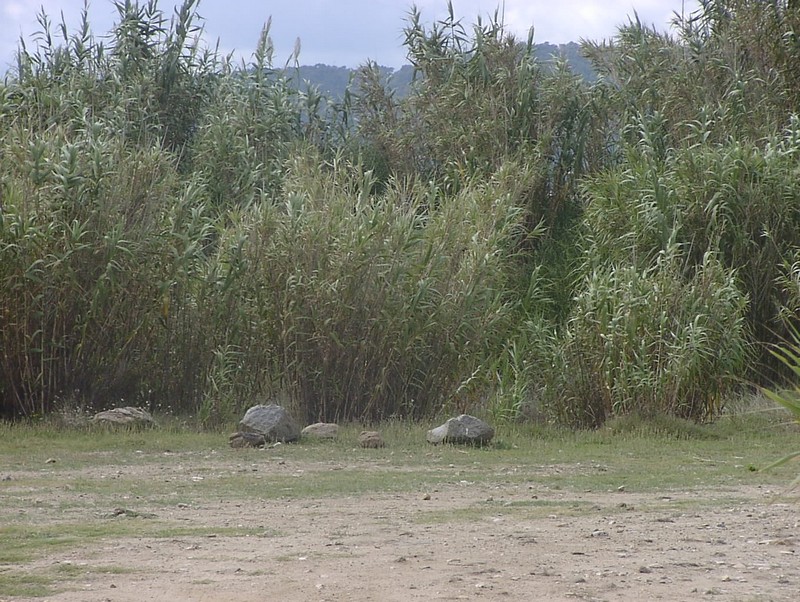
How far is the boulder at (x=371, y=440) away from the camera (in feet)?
35.4

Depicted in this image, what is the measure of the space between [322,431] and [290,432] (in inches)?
14.4

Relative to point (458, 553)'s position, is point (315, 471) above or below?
below

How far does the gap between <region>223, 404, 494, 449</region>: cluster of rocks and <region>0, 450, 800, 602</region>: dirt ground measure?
308cm

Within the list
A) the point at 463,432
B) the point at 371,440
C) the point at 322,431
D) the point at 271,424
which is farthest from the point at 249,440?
the point at 463,432

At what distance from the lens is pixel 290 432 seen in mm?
11117

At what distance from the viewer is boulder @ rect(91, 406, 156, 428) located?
11.6 m

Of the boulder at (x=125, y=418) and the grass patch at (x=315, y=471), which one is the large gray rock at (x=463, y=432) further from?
the boulder at (x=125, y=418)

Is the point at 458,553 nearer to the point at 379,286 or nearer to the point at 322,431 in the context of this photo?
the point at 322,431

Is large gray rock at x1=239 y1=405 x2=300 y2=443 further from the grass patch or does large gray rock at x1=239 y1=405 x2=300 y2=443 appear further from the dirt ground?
the dirt ground

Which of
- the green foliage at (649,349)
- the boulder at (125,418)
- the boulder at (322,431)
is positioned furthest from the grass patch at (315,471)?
the green foliage at (649,349)

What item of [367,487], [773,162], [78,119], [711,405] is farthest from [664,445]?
[78,119]

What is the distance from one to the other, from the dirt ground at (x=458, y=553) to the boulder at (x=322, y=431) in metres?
3.45

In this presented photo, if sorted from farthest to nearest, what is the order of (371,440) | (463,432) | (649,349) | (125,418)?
(649,349) → (125,418) → (463,432) → (371,440)

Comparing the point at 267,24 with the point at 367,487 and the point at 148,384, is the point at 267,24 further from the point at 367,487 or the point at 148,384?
the point at 367,487
